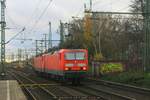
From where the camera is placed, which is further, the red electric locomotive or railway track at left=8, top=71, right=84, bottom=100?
the red electric locomotive

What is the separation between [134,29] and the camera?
232 feet

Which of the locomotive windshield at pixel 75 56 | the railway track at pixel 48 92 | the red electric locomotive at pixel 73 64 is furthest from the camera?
the locomotive windshield at pixel 75 56

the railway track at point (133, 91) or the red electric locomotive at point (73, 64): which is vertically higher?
the red electric locomotive at point (73, 64)

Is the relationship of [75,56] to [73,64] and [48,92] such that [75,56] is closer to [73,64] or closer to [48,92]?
[73,64]

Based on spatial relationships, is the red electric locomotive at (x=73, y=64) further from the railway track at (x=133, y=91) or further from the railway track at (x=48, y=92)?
the railway track at (x=133, y=91)

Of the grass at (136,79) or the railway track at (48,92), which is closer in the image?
the railway track at (48,92)

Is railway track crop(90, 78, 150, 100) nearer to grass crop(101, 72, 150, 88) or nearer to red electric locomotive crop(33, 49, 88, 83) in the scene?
grass crop(101, 72, 150, 88)

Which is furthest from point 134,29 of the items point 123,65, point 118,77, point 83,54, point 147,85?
point 147,85

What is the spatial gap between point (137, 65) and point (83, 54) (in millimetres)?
12572

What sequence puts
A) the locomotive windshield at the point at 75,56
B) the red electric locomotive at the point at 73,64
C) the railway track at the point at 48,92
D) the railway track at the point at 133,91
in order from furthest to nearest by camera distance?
the locomotive windshield at the point at 75,56, the red electric locomotive at the point at 73,64, the railway track at the point at 48,92, the railway track at the point at 133,91

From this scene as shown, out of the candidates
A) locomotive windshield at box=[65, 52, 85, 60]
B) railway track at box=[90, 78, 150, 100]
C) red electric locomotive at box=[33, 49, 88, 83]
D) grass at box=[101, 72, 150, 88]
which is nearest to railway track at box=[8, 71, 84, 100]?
red electric locomotive at box=[33, 49, 88, 83]

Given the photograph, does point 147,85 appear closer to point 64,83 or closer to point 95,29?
point 64,83

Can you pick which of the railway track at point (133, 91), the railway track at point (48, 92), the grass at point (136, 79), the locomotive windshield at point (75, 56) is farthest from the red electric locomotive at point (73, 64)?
the railway track at point (133, 91)

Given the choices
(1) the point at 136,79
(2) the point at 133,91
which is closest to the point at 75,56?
(1) the point at 136,79
